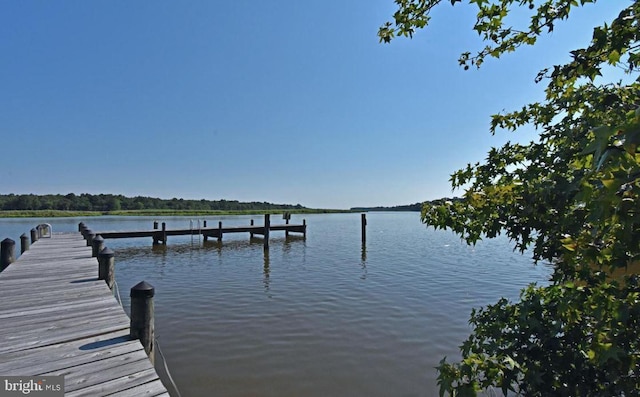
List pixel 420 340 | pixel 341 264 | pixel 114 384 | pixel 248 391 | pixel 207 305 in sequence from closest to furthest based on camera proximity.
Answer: pixel 114 384 < pixel 248 391 < pixel 420 340 < pixel 207 305 < pixel 341 264

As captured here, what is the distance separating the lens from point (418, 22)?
302cm

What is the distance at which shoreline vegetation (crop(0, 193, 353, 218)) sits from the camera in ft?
241

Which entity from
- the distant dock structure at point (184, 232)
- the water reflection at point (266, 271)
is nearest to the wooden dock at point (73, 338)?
the water reflection at point (266, 271)

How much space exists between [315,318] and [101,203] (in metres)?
103

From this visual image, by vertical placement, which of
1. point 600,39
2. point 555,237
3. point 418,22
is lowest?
point 555,237

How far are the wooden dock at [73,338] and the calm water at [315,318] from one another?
62.2 inches

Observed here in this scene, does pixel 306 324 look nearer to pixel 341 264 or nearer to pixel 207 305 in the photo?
pixel 207 305

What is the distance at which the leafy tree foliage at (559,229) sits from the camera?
1.98 m

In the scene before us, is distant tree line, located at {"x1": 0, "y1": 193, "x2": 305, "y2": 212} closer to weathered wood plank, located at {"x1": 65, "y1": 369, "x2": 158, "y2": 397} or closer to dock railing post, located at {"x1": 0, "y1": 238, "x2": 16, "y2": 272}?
dock railing post, located at {"x1": 0, "y1": 238, "x2": 16, "y2": 272}

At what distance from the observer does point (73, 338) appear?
4.43m

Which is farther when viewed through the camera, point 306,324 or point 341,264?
point 341,264

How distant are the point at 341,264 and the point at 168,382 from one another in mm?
11385

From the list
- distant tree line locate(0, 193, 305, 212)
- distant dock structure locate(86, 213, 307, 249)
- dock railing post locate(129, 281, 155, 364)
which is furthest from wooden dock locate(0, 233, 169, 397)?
distant tree line locate(0, 193, 305, 212)

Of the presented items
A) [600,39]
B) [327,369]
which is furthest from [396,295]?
[600,39]
